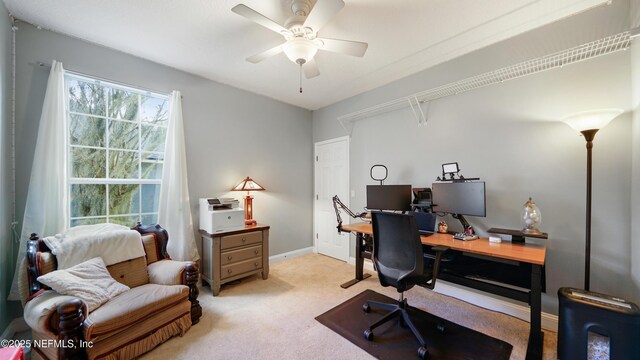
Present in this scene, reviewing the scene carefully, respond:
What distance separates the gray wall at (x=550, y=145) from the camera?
5.95 feet

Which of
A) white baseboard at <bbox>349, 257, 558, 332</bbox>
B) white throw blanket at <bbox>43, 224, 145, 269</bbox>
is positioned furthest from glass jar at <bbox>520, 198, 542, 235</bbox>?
white throw blanket at <bbox>43, 224, 145, 269</bbox>

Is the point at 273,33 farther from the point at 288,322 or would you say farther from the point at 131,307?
the point at 288,322

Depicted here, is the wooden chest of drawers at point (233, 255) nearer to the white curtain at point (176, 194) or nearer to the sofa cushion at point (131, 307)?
the white curtain at point (176, 194)

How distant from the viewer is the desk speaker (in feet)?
4.43

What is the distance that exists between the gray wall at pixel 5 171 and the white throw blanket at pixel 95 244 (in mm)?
384

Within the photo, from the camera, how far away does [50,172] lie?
2.07 m

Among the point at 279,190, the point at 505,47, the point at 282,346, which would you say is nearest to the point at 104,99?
the point at 279,190

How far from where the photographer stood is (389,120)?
129 inches

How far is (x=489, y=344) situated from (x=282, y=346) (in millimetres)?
1648

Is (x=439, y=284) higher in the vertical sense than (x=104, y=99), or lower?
lower

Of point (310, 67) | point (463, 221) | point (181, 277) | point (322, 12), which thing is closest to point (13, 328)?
point (181, 277)

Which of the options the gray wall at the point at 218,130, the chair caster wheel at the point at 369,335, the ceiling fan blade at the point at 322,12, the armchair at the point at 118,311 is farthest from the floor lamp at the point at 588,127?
the gray wall at the point at 218,130

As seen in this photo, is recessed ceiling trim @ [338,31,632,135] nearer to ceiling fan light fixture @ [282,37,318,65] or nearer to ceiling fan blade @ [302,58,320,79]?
ceiling fan blade @ [302,58,320,79]

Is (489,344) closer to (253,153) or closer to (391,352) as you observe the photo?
(391,352)
